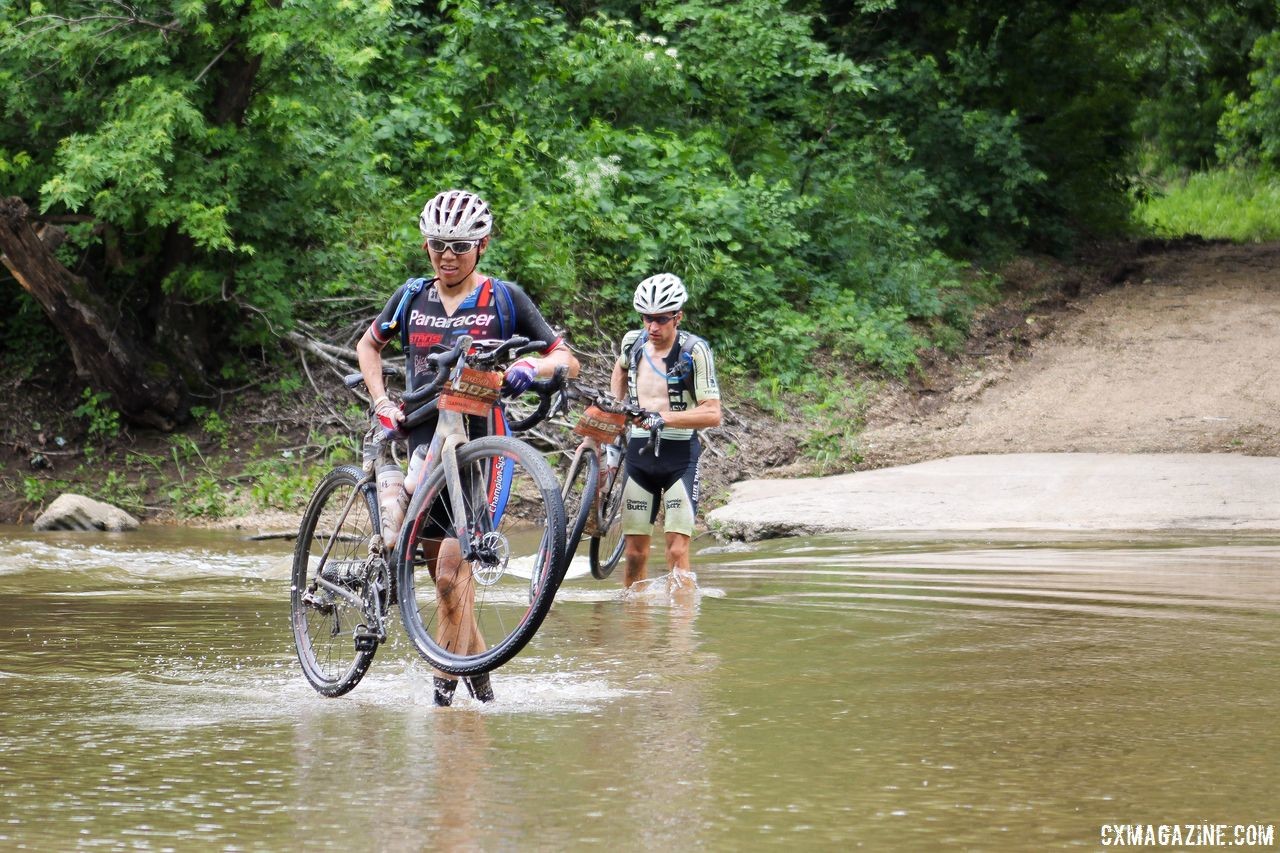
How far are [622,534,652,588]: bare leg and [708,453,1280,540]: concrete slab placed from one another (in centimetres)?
302

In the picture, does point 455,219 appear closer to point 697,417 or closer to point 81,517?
point 697,417

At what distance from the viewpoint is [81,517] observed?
15.0 meters

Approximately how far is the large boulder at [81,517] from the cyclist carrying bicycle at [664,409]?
6.67 metres

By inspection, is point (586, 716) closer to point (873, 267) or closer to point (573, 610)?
point (573, 610)

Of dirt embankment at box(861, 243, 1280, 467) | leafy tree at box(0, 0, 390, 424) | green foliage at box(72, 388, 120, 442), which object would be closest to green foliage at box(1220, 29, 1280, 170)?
dirt embankment at box(861, 243, 1280, 467)

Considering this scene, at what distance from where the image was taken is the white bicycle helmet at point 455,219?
661 cm

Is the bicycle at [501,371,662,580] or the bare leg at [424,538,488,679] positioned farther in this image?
the bicycle at [501,371,662,580]

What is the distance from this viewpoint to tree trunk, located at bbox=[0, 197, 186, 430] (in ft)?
51.7

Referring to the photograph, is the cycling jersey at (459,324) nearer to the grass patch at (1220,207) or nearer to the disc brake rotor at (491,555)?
the disc brake rotor at (491,555)

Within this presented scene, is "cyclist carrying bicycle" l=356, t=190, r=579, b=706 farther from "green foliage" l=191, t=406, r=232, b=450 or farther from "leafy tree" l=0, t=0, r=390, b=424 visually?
"green foliage" l=191, t=406, r=232, b=450

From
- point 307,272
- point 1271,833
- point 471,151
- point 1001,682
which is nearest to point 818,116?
point 471,151

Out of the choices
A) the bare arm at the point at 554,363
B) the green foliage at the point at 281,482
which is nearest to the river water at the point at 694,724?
the bare arm at the point at 554,363

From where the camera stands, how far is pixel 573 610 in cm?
943

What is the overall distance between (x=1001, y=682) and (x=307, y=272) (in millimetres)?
13099
